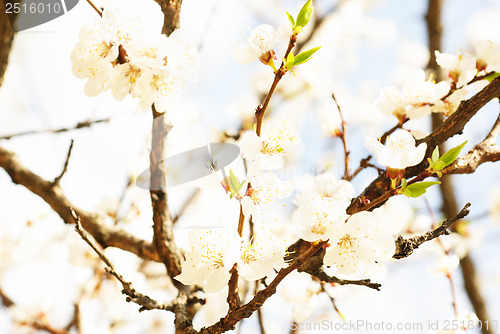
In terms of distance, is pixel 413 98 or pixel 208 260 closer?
pixel 208 260

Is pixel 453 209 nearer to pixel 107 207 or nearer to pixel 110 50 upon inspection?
pixel 107 207

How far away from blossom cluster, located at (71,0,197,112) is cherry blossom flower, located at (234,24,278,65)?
159mm

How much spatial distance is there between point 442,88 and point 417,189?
455 mm

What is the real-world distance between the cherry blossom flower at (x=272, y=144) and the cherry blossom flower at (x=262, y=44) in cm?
13

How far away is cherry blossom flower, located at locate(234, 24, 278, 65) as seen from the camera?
78 centimetres

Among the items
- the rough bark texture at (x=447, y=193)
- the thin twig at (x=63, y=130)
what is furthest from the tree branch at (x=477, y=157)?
the rough bark texture at (x=447, y=193)

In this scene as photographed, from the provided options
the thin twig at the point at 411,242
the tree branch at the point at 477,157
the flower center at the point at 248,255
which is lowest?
the thin twig at the point at 411,242

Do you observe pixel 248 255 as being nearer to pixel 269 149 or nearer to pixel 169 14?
pixel 269 149

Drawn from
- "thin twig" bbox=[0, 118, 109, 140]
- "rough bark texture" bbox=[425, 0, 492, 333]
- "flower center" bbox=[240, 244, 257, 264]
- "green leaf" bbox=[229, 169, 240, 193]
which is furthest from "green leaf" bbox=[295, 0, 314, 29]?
"rough bark texture" bbox=[425, 0, 492, 333]

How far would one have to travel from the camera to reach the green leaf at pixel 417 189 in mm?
638

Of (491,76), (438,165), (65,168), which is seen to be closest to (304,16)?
(438,165)

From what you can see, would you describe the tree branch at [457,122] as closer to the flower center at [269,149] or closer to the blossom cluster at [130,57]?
the flower center at [269,149]

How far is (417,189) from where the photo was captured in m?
0.65

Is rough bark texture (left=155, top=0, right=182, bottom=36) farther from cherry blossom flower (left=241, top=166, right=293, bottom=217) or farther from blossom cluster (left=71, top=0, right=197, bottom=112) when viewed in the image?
cherry blossom flower (left=241, top=166, right=293, bottom=217)
